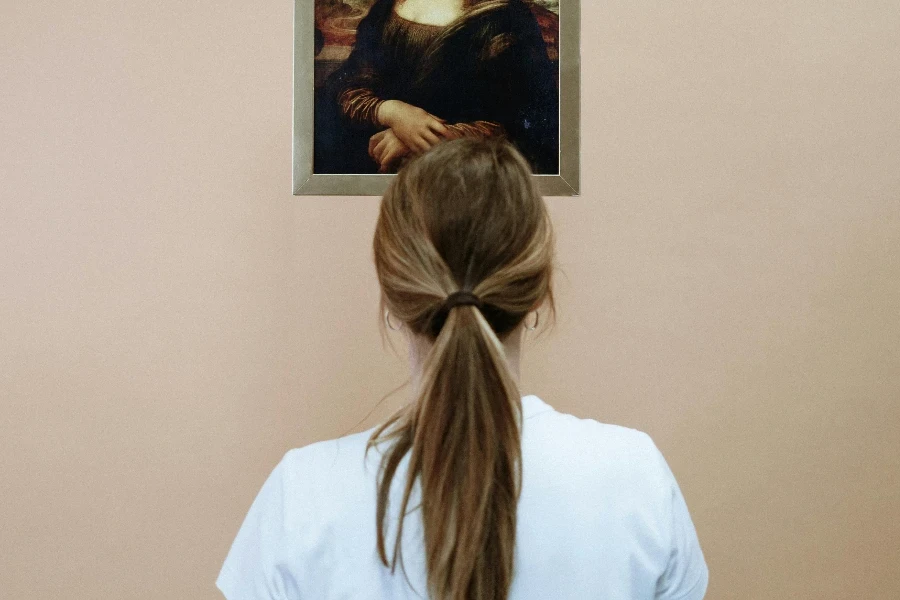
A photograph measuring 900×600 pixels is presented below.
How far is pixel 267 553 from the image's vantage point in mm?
862

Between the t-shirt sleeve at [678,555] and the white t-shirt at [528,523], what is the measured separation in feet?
0.04

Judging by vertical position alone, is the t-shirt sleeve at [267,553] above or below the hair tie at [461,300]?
below

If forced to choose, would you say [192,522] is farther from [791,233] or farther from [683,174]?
[791,233]

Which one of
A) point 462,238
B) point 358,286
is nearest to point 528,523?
point 462,238

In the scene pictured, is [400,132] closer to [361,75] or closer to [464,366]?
[361,75]

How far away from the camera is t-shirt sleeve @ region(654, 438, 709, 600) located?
2.96 ft

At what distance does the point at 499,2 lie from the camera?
1634mm

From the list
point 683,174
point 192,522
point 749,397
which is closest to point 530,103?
point 683,174

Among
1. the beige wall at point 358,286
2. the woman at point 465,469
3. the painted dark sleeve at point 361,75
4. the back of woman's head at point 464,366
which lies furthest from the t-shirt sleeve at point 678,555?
the painted dark sleeve at point 361,75

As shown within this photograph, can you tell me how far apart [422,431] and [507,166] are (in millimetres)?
314

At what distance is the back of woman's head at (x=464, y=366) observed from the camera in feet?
2.68

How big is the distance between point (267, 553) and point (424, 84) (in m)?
1.09

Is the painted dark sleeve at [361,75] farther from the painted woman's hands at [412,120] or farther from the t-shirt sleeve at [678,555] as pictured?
the t-shirt sleeve at [678,555]

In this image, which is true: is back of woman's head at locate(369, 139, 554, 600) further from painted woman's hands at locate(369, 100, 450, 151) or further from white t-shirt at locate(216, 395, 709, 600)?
painted woman's hands at locate(369, 100, 450, 151)
